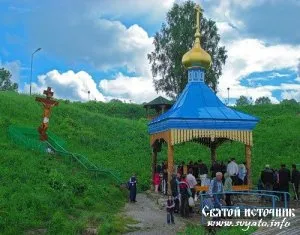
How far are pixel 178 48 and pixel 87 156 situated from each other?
21.6 meters

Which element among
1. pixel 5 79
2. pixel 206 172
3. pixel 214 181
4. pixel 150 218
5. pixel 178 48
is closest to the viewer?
pixel 214 181

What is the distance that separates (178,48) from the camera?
150ft

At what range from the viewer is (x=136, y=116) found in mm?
53094

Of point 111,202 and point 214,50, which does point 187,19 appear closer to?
point 214,50

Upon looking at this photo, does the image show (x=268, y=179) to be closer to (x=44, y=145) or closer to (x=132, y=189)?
(x=132, y=189)

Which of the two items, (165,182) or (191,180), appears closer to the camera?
(191,180)

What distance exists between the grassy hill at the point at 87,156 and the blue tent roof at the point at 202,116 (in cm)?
403

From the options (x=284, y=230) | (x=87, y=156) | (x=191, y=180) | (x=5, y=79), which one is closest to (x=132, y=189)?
(x=191, y=180)

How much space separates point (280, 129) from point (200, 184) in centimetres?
2055

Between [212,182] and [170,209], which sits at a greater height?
[212,182]

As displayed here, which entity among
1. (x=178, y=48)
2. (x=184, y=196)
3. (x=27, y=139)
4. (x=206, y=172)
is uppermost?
(x=178, y=48)

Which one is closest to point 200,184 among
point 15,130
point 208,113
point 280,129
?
point 208,113

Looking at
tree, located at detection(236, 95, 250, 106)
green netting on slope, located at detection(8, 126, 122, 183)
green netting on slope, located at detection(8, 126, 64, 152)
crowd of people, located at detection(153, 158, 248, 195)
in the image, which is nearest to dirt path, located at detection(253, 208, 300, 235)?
crowd of people, located at detection(153, 158, 248, 195)

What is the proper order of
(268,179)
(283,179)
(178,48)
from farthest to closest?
1. (178,48)
2. (268,179)
3. (283,179)
